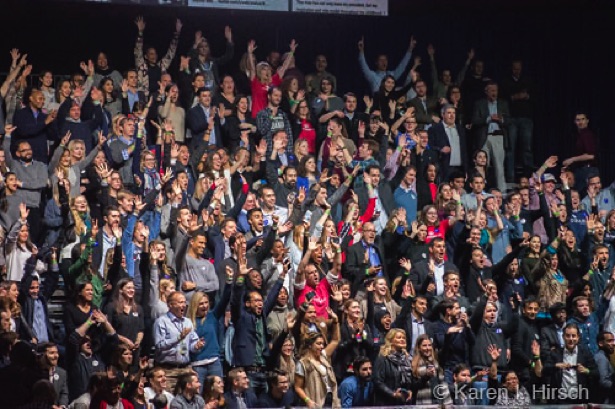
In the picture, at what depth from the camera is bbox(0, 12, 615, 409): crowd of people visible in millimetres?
11203

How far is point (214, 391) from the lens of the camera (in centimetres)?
1031

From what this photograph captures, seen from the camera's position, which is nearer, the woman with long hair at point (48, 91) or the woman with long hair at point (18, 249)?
the woman with long hair at point (18, 249)

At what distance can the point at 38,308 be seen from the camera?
451 inches

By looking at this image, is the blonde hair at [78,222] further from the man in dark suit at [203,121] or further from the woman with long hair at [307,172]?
the woman with long hair at [307,172]

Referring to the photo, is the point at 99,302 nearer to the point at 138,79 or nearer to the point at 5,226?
the point at 5,226

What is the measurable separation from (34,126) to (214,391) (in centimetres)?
468

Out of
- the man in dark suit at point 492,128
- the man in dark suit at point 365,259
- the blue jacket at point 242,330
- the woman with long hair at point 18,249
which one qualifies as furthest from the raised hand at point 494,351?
the woman with long hair at point 18,249

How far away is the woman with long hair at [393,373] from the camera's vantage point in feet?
37.3

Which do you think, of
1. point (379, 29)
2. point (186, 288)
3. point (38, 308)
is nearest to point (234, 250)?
point (186, 288)

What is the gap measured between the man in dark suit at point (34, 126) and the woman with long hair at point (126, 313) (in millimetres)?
3004

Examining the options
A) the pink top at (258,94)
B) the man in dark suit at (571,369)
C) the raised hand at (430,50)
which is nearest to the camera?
the man in dark suit at (571,369)

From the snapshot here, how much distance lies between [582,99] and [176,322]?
857 centimetres

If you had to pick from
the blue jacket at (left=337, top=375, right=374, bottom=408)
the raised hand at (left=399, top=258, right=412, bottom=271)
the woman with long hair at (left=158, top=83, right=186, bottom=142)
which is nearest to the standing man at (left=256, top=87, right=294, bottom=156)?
the woman with long hair at (left=158, top=83, right=186, bottom=142)

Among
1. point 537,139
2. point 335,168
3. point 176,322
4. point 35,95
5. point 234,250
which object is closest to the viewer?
point 176,322
